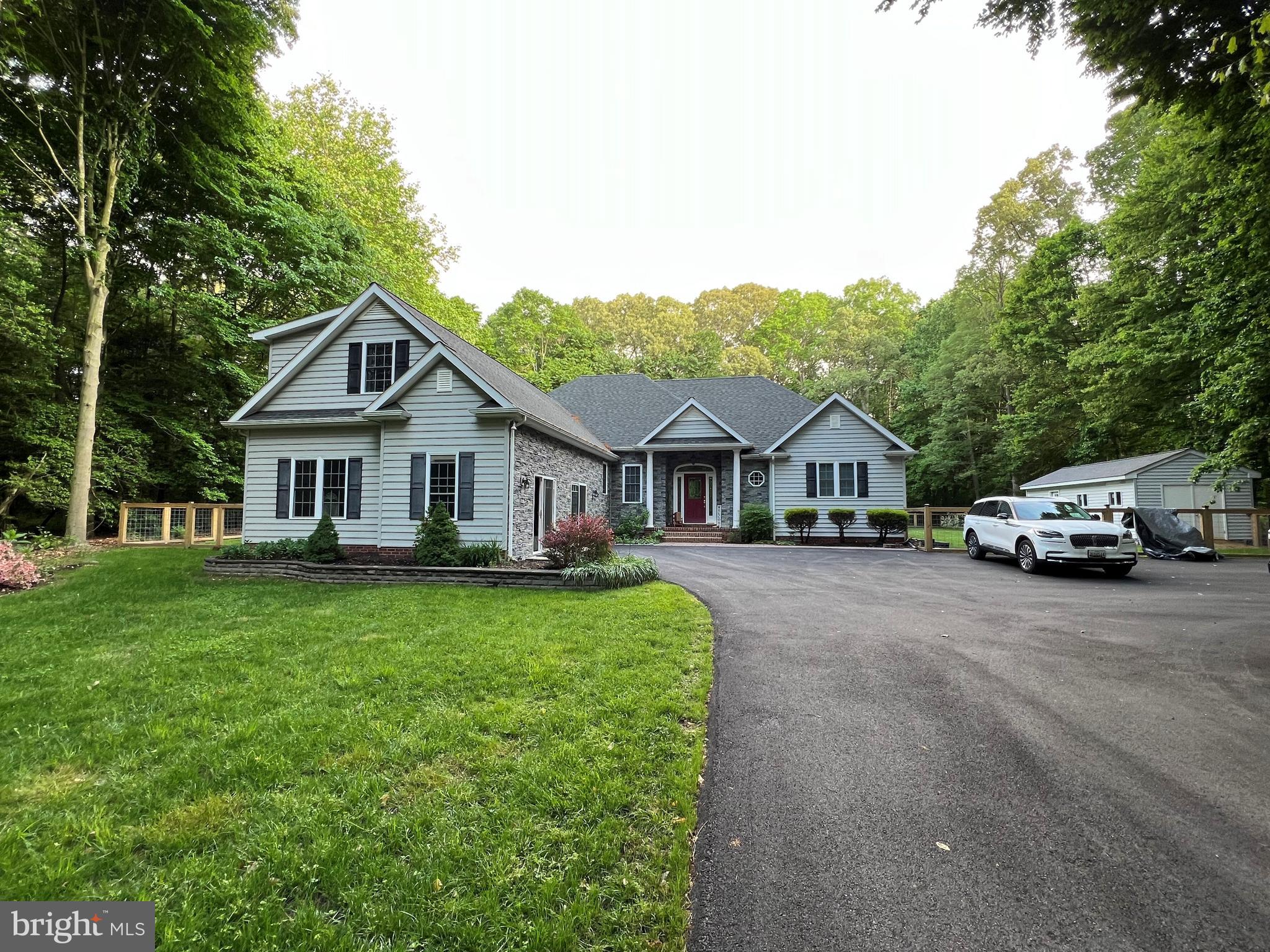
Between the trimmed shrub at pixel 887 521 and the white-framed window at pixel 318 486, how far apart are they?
53.3 feet

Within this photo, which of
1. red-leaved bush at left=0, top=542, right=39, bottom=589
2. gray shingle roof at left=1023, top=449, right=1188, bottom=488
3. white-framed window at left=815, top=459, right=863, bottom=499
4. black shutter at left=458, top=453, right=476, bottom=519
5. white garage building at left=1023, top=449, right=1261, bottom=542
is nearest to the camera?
red-leaved bush at left=0, top=542, right=39, bottom=589

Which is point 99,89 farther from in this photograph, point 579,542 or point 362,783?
point 362,783

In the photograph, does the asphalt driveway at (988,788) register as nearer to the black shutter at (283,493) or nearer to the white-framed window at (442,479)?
the white-framed window at (442,479)

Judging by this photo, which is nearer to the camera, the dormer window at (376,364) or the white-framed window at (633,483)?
the dormer window at (376,364)

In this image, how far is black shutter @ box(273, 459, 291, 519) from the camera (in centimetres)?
1262

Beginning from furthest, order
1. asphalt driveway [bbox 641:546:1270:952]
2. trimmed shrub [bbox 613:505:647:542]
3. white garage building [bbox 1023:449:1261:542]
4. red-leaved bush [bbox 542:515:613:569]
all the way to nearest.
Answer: trimmed shrub [bbox 613:505:647:542]
white garage building [bbox 1023:449:1261:542]
red-leaved bush [bbox 542:515:613:569]
asphalt driveway [bbox 641:546:1270:952]

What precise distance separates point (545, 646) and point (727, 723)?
2330 millimetres

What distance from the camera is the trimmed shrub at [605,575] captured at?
30.0ft

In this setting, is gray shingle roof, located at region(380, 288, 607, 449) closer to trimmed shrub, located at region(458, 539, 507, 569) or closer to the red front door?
trimmed shrub, located at region(458, 539, 507, 569)

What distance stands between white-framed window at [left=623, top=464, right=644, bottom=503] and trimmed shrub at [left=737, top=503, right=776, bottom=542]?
4226 mm

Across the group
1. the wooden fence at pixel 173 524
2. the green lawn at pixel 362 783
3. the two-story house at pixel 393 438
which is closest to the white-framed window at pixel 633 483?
the two-story house at pixel 393 438

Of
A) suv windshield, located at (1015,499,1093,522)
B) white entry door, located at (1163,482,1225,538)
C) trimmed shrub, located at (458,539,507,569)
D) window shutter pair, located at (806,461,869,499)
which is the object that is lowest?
trimmed shrub, located at (458,539,507,569)

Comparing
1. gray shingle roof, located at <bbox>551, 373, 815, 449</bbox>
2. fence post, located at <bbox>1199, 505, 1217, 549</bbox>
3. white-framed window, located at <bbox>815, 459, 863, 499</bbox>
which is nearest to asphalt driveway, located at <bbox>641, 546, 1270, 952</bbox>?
fence post, located at <bbox>1199, 505, 1217, 549</bbox>

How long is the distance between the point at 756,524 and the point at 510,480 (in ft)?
33.8
